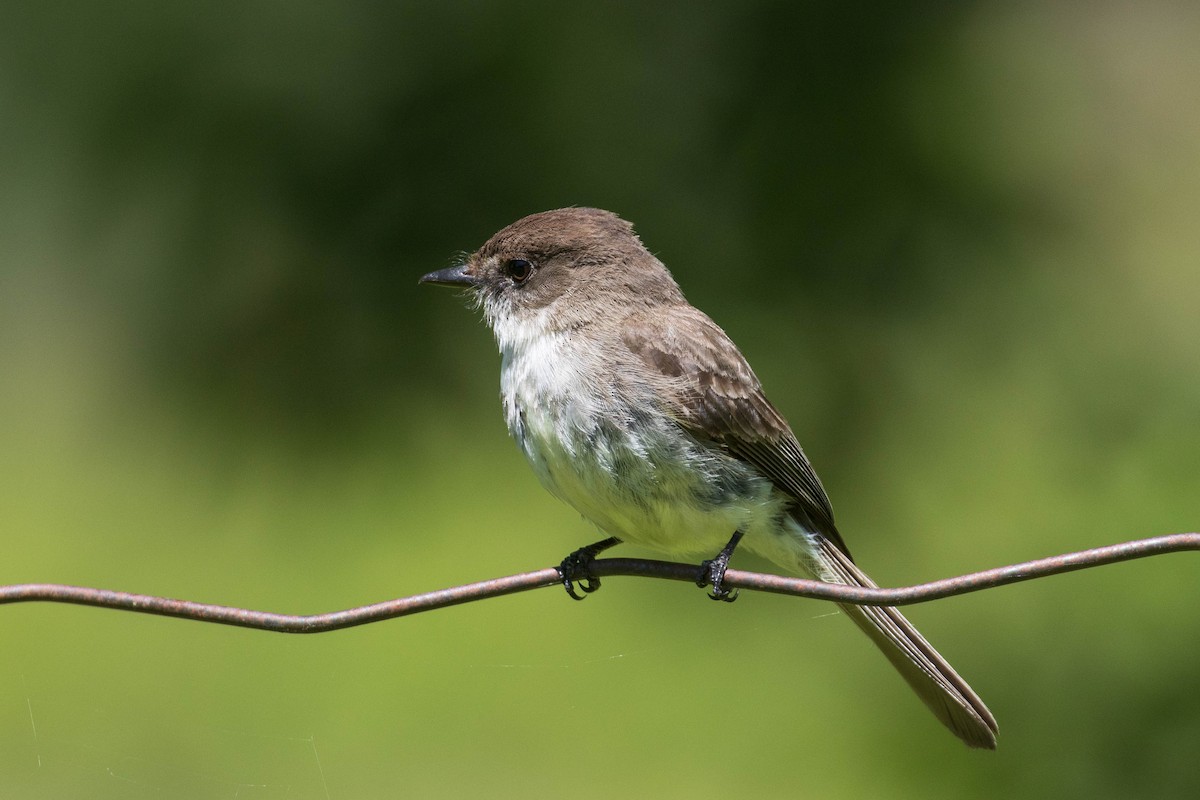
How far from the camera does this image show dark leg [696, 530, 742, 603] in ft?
8.77

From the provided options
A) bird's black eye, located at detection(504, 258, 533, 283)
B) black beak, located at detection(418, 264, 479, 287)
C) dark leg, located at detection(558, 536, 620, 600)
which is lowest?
dark leg, located at detection(558, 536, 620, 600)

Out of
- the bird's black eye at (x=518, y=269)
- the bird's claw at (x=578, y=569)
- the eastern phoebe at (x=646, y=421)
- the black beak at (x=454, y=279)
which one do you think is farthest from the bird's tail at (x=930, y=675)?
the black beak at (x=454, y=279)

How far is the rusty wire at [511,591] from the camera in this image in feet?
6.24

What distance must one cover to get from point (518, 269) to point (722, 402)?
2.29 ft

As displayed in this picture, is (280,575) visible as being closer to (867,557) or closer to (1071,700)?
(867,557)

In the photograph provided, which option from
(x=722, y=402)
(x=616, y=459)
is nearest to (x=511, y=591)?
(x=616, y=459)

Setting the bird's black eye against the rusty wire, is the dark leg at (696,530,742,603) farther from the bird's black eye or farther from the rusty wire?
the bird's black eye

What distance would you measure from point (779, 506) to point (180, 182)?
10.9 ft

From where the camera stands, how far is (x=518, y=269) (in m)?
3.43

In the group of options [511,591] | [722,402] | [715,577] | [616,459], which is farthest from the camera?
[722,402]

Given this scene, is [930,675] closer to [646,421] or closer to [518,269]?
[646,421]

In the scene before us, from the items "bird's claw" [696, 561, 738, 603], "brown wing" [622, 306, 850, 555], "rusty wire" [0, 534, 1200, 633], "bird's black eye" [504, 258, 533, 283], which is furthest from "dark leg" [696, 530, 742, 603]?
Answer: "bird's black eye" [504, 258, 533, 283]

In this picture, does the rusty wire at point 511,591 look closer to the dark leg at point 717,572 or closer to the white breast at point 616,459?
the dark leg at point 717,572

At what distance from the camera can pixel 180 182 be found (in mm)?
5453
